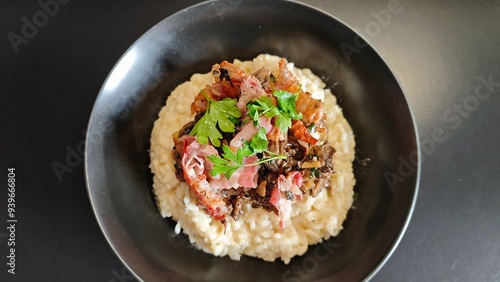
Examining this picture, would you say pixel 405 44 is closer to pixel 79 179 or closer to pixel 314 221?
pixel 314 221

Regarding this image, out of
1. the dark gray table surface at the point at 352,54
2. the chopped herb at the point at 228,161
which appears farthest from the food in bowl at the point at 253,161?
the dark gray table surface at the point at 352,54

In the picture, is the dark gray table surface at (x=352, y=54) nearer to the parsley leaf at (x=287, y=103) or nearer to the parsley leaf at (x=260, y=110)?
the parsley leaf at (x=287, y=103)

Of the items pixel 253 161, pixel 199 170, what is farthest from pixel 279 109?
pixel 199 170

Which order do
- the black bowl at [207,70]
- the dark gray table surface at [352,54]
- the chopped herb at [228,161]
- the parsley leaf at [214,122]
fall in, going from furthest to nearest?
the dark gray table surface at [352,54] < the black bowl at [207,70] < the parsley leaf at [214,122] < the chopped herb at [228,161]

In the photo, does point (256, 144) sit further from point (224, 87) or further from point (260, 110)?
point (224, 87)

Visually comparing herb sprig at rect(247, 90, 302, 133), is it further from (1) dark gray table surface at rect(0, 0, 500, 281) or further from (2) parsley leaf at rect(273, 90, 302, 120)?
(1) dark gray table surface at rect(0, 0, 500, 281)

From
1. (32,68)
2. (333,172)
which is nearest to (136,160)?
(32,68)

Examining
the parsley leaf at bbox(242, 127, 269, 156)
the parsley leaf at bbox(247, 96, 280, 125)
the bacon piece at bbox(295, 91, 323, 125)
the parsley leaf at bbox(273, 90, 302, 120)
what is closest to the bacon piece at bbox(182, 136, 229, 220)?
the parsley leaf at bbox(242, 127, 269, 156)
